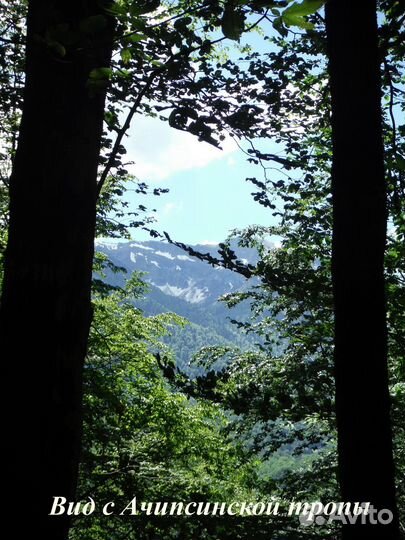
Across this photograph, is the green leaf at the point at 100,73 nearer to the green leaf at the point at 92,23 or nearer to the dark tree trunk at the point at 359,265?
the green leaf at the point at 92,23

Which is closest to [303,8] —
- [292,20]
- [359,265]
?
[292,20]

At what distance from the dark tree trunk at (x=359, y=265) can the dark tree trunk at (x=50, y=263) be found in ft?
3.87

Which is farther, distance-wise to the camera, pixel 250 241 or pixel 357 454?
pixel 250 241

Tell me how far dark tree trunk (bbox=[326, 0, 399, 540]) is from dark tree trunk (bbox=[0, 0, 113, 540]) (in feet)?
3.87

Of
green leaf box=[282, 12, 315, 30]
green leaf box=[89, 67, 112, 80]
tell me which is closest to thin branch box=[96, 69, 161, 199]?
green leaf box=[89, 67, 112, 80]

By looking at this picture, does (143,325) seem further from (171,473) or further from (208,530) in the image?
(208,530)

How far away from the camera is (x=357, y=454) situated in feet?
6.54

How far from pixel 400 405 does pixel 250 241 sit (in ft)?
16.3

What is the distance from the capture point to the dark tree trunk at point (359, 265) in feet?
6.51

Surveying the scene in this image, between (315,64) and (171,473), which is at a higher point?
(315,64)

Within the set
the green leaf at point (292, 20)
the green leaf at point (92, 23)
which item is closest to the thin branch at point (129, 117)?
the green leaf at point (92, 23)

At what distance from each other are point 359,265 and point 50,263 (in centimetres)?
140

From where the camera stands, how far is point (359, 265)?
215 centimetres

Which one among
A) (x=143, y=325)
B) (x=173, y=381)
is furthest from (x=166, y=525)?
(x=143, y=325)
